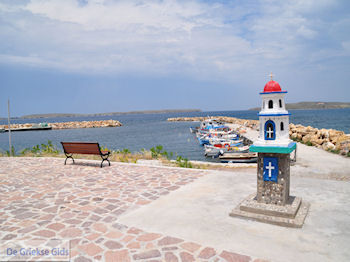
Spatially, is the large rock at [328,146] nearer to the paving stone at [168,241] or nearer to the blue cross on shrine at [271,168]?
the blue cross on shrine at [271,168]

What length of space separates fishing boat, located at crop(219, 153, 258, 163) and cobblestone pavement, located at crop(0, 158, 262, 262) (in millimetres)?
9265

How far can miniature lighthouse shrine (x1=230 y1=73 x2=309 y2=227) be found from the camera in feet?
15.3

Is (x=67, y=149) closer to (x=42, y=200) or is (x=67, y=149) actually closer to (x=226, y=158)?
(x=42, y=200)

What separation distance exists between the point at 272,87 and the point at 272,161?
132 centimetres

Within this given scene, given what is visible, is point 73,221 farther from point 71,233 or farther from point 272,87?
point 272,87

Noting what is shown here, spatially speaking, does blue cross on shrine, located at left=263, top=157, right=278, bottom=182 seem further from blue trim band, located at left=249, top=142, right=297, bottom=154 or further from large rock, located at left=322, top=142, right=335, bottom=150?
large rock, located at left=322, top=142, right=335, bottom=150

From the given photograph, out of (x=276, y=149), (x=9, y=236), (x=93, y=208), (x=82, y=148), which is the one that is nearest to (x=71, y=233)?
(x=9, y=236)

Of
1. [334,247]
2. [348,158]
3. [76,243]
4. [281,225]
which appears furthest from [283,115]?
[348,158]

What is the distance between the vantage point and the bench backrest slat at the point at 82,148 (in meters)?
8.99

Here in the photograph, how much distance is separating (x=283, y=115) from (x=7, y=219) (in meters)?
5.15

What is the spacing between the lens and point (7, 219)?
4.74 metres

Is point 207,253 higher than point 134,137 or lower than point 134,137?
higher

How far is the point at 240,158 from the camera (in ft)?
55.7

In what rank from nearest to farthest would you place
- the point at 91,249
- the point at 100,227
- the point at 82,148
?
the point at 91,249
the point at 100,227
the point at 82,148
